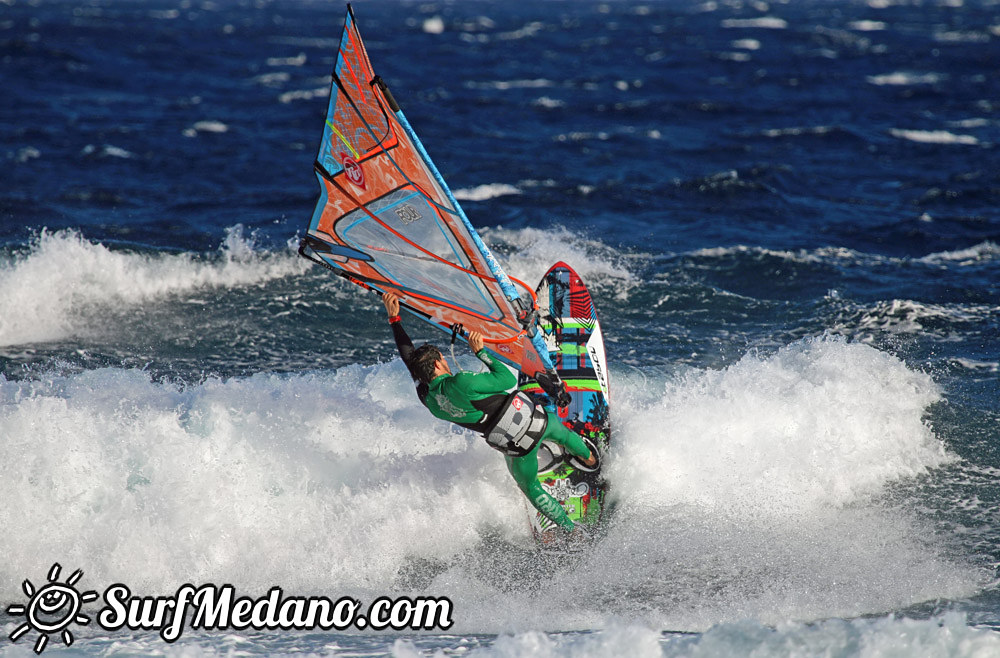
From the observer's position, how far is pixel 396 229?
21.3 ft

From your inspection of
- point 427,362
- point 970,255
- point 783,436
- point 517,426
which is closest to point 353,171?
point 427,362

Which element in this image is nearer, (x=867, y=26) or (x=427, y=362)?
(x=427, y=362)

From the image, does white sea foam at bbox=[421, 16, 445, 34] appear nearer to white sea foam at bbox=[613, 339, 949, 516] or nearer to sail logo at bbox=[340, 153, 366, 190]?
white sea foam at bbox=[613, 339, 949, 516]

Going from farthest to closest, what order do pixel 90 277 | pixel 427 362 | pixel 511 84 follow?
pixel 511 84, pixel 90 277, pixel 427 362

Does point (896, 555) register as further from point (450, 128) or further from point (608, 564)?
point (450, 128)

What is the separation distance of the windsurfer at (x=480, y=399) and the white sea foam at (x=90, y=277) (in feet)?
19.3

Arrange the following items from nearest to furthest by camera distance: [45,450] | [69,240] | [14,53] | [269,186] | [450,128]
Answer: [45,450], [69,240], [269,186], [450,128], [14,53]

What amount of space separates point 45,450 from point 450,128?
14.8 metres

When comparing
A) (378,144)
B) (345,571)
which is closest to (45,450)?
(345,571)

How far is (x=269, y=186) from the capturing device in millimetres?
15836

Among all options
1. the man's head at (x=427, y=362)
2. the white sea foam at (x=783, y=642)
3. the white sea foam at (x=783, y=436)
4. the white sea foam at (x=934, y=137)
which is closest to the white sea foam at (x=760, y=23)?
the white sea foam at (x=934, y=137)

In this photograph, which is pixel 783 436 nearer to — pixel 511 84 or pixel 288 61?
pixel 511 84

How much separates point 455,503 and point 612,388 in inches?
97.2

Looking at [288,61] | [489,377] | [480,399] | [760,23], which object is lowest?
[760,23]
